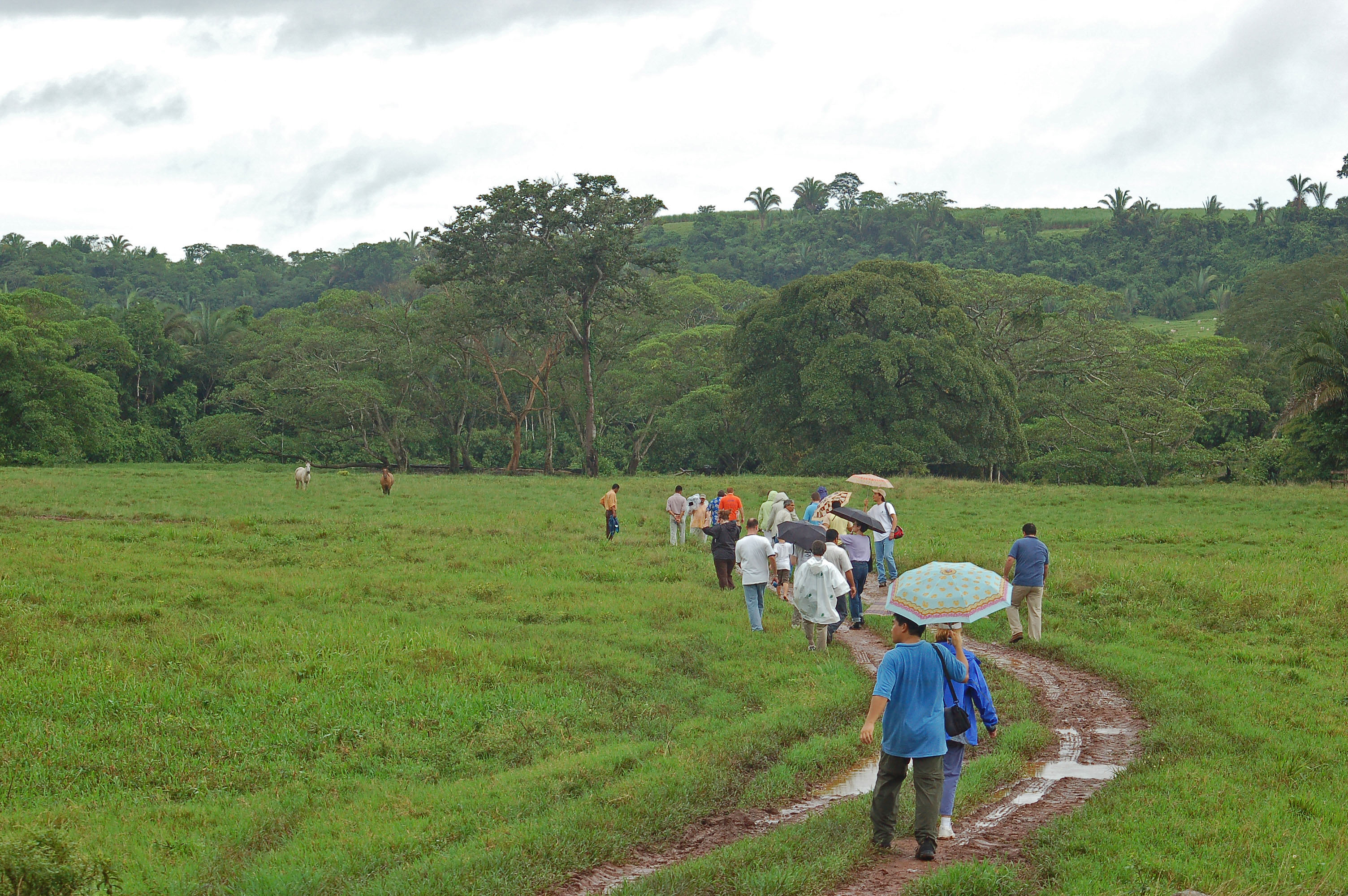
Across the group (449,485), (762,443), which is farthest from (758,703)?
(762,443)

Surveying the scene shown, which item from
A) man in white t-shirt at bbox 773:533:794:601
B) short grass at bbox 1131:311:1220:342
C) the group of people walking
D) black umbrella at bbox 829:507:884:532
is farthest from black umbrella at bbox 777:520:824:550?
short grass at bbox 1131:311:1220:342

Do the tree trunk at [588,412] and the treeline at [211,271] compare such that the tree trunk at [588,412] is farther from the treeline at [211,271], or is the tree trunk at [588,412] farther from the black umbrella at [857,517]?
the treeline at [211,271]

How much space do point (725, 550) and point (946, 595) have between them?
10.00 m

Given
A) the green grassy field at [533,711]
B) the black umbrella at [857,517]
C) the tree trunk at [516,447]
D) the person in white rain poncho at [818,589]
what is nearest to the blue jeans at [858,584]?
the black umbrella at [857,517]

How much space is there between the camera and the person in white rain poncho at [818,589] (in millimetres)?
12555

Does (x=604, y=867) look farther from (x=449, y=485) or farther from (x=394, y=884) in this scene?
(x=449, y=485)

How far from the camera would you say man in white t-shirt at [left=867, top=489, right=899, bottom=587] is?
17094mm

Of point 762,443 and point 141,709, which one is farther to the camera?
point 762,443

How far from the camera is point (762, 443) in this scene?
44625 millimetres

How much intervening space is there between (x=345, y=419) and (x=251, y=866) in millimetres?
51521

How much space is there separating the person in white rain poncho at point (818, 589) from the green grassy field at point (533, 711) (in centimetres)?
59

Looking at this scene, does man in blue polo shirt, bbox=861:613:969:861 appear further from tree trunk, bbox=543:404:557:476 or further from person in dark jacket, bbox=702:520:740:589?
tree trunk, bbox=543:404:557:476

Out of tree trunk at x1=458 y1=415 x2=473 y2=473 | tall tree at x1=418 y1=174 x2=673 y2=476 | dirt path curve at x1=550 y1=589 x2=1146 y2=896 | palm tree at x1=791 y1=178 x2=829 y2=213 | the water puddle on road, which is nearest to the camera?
dirt path curve at x1=550 y1=589 x2=1146 y2=896

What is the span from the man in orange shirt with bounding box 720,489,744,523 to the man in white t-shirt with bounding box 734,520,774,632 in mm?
3468
